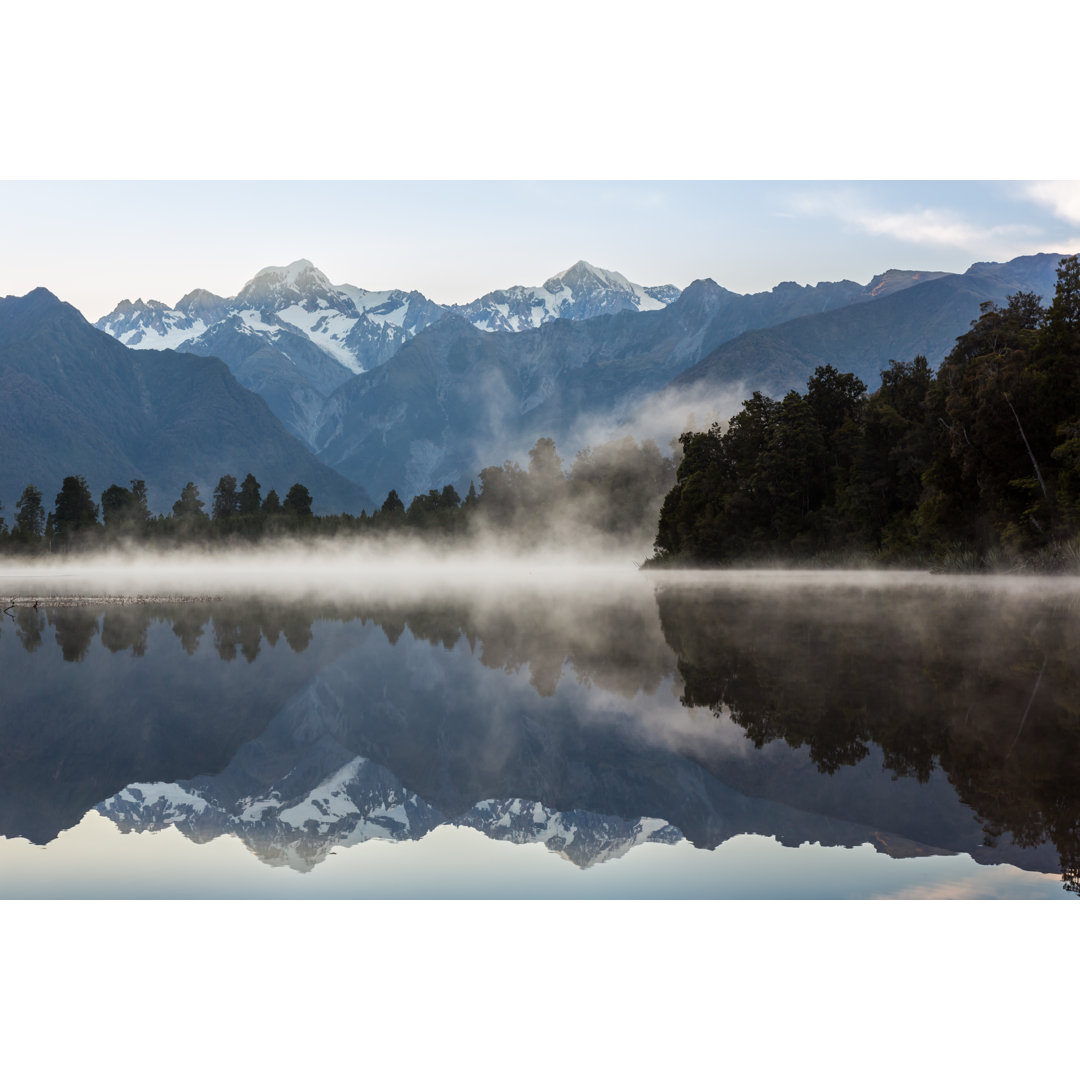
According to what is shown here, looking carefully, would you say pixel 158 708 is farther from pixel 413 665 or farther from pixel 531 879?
pixel 531 879

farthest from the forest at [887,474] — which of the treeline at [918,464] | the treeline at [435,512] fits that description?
the treeline at [435,512]

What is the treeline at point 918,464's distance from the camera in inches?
2047

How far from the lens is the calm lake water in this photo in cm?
865

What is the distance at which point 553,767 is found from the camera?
1227cm

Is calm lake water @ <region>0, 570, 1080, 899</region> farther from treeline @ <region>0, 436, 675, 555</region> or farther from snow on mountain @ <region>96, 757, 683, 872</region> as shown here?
treeline @ <region>0, 436, 675, 555</region>

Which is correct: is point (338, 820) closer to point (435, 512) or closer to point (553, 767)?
point (553, 767)

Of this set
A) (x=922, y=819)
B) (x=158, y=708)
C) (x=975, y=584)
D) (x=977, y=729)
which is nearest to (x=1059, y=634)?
(x=977, y=729)

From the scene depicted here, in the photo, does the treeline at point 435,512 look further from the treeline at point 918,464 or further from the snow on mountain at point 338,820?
the snow on mountain at point 338,820

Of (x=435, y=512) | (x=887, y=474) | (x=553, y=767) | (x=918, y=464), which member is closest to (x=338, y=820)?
(x=553, y=767)

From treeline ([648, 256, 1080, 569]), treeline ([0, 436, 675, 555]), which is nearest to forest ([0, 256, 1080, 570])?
treeline ([648, 256, 1080, 569])

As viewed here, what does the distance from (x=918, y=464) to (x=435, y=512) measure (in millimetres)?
119562

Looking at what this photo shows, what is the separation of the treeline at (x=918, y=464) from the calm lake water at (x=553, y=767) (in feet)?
102

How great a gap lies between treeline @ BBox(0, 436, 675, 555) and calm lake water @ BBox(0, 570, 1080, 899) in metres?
117
